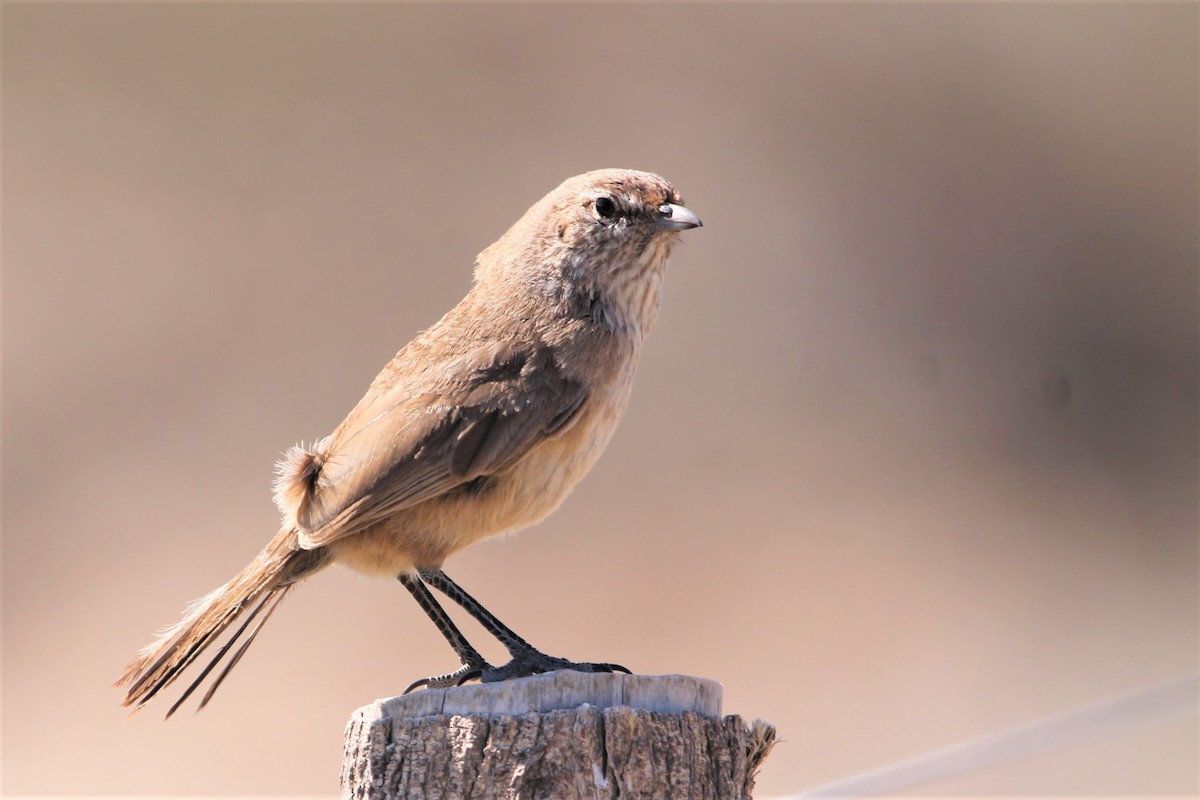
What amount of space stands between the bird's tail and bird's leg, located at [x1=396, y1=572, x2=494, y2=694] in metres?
0.37

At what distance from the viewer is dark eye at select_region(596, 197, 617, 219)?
4.59 meters

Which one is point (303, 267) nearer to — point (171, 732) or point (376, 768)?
point (171, 732)

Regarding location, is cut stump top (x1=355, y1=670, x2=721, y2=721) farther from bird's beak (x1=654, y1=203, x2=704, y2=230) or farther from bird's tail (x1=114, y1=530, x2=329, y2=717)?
bird's beak (x1=654, y1=203, x2=704, y2=230)

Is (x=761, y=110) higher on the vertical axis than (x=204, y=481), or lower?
higher

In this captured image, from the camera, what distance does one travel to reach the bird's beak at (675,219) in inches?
177

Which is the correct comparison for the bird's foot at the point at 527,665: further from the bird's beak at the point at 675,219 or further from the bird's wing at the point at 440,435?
the bird's beak at the point at 675,219

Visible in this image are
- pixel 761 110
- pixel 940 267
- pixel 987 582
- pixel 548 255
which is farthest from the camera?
pixel 761 110

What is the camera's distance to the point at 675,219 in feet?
14.9

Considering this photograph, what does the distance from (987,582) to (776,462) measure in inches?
97.3

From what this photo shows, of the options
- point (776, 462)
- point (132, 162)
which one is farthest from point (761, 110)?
point (132, 162)

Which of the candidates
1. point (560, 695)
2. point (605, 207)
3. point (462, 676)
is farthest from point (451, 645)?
point (605, 207)

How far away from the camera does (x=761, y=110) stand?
54.2 feet

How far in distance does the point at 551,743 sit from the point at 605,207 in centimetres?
207

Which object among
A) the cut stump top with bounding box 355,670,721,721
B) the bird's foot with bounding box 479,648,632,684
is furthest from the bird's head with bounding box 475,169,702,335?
the cut stump top with bounding box 355,670,721,721
